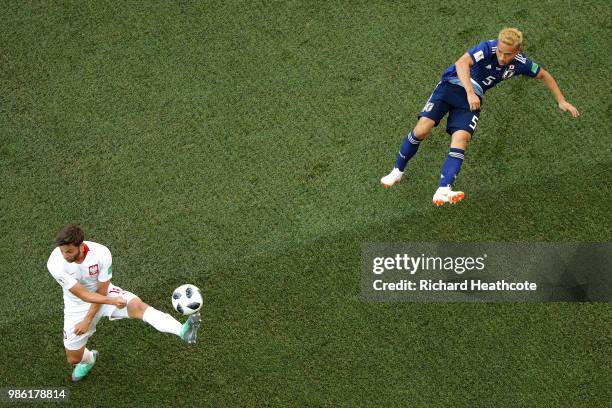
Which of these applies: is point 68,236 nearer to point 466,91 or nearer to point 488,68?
point 466,91

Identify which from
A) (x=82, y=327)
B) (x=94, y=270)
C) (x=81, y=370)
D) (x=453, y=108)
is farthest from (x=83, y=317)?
(x=453, y=108)

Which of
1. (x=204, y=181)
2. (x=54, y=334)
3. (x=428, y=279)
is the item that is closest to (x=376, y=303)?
(x=428, y=279)

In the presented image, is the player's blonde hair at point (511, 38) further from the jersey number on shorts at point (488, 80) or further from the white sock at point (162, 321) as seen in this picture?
the white sock at point (162, 321)

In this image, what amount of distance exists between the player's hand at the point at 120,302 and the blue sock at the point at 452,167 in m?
2.61

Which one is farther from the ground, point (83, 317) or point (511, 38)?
point (511, 38)

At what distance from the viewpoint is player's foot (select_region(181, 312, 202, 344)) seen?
638cm

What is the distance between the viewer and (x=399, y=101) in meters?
8.17

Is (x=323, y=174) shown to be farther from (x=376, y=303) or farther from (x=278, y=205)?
(x=376, y=303)

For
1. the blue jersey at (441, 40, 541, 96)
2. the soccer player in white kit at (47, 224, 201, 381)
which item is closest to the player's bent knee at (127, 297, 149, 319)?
the soccer player in white kit at (47, 224, 201, 381)

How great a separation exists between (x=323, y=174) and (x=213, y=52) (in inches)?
70.0

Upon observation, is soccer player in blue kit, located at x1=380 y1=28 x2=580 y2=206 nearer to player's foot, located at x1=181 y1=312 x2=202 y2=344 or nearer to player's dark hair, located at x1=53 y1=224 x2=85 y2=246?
player's foot, located at x1=181 y1=312 x2=202 y2=344

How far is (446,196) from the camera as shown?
6926 mm

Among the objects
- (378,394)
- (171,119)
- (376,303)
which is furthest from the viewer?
(171,119)

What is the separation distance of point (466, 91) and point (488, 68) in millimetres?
282
